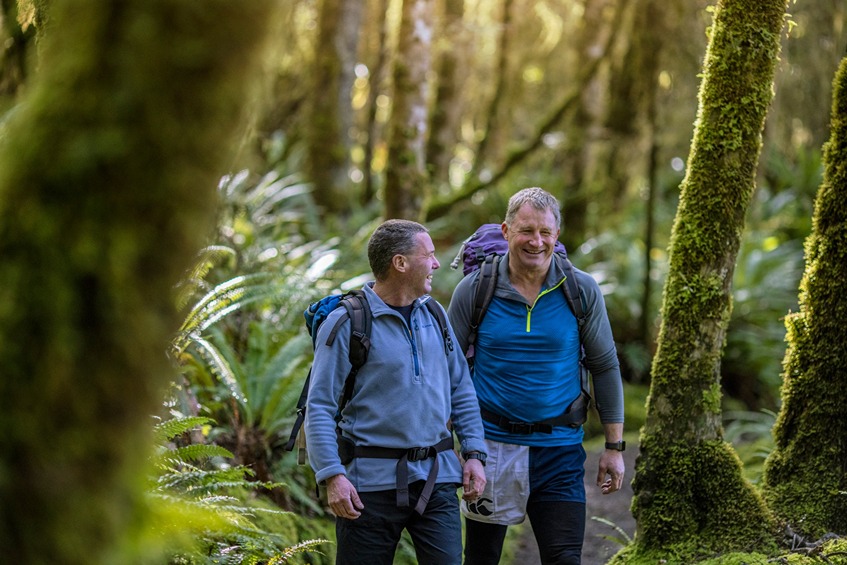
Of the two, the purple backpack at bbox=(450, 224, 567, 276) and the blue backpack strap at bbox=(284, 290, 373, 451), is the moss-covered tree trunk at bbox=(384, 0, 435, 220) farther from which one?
the blue backpack strap at bbox=(284, 290, 373, 451)

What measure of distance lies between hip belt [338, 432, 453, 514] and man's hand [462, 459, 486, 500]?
23 cm

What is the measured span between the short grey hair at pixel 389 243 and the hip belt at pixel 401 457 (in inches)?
31.5

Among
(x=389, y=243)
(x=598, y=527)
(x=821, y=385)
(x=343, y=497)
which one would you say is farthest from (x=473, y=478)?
(x=598, y=527)

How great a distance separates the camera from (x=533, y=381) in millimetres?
4238

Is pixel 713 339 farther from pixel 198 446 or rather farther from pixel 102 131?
pixel 102 131

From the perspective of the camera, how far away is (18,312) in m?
1.57

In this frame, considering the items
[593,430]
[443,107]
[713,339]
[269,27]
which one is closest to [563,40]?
[443,107]

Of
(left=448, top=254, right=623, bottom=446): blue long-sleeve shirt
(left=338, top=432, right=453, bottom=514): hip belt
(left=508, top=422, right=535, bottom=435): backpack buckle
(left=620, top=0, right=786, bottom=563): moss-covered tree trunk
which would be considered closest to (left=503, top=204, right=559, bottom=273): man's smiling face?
(left=448, top=254, right=623, bottom=446): blue long-sleeve shirt

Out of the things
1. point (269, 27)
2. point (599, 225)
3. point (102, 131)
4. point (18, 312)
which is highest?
point (599, 225)

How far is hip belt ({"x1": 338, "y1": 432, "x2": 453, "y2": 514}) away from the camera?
369 centimetres

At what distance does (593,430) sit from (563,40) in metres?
16.0

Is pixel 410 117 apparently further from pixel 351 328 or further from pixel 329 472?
pixel 329 472

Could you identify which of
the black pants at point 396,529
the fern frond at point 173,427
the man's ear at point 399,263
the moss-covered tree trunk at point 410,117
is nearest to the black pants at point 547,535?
the black pants at point 396,529

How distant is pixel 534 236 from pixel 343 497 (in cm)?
160
